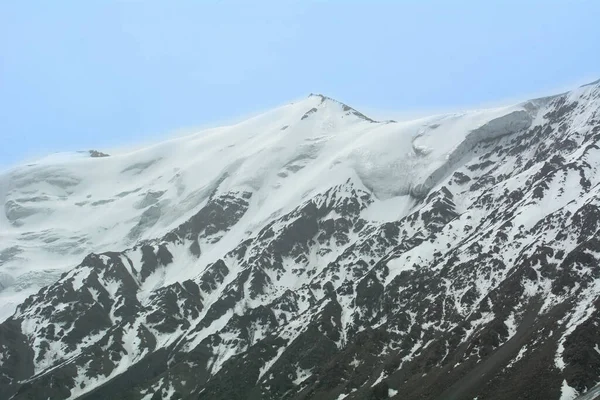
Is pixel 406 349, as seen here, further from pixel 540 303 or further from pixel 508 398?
pixel 508 398

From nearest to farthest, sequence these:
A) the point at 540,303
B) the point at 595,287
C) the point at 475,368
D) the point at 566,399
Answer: the point at 566,399, the point at 475,368, the point at 595,287, the point at 540,303

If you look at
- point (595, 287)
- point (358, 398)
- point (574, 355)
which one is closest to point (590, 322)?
point (574, 355)

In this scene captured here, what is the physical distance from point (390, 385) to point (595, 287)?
57179mm

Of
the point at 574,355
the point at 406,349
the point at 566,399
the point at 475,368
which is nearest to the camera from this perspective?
the point at 566,399

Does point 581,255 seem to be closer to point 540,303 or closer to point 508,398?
point 540,303

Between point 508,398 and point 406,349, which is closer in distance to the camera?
point 508,398

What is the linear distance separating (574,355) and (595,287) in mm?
41070

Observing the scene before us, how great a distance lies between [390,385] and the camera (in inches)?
6841

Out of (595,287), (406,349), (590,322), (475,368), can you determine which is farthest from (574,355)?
(406,349)

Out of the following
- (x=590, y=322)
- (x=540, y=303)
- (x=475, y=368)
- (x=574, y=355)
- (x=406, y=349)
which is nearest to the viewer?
(x=574, y=355)

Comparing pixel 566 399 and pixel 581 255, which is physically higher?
pixel 581 255

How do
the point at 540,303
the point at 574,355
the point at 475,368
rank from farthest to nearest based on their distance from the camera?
the point at 540,303 → the point at 475,368 → the point at 574,355

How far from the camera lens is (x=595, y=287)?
16888 centimetres

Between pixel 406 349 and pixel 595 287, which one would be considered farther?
pixel 406 349
